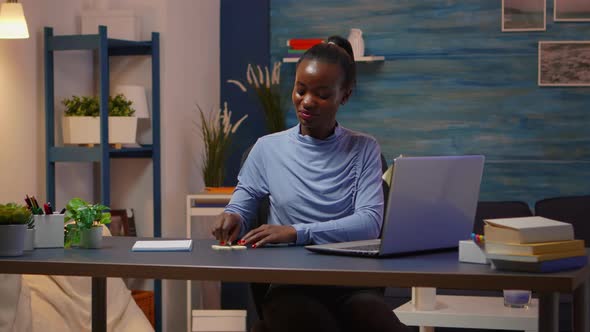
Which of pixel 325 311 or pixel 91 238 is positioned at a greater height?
pixel 91 238

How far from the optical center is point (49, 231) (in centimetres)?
Result: 246

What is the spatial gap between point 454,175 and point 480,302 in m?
1.86

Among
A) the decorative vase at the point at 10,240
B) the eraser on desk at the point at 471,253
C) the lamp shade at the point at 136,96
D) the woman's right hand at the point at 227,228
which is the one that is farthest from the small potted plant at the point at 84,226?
the lamp shade at the point at 136,96

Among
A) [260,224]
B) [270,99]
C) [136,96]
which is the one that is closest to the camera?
[260,224]

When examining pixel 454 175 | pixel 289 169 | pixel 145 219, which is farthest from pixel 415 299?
pixel 145 219

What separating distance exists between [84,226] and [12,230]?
0.25 metres

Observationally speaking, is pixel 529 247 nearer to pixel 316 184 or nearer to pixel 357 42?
pixel 316 184

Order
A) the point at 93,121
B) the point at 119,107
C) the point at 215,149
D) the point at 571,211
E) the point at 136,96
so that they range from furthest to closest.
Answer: the point at 215,149, the point at 571,211, the point at 136,96, the point at 119,107, the point at 93,121

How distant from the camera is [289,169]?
2662mm

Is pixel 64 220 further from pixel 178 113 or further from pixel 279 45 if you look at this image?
pixel 279 45

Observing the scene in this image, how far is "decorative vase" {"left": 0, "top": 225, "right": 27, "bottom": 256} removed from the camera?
229cm

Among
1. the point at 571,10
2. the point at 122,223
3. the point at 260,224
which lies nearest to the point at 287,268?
the point at 260,224

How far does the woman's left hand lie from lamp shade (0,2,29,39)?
1.92m

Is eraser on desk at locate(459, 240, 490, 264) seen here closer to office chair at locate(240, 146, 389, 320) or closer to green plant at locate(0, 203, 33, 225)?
office chair at locate(240, 146, 389, 320)
